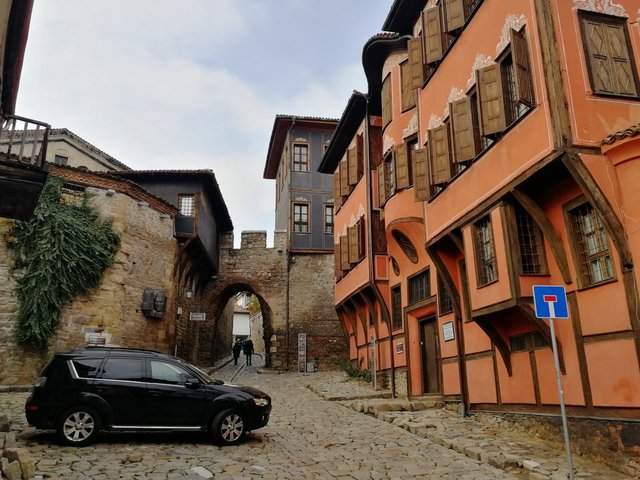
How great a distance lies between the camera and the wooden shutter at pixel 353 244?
18900 millimetres

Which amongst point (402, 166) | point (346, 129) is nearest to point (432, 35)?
point (402, 166)

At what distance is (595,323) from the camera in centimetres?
734

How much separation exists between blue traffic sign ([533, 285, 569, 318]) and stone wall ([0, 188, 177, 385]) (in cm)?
1474

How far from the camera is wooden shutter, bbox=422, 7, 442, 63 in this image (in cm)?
1188

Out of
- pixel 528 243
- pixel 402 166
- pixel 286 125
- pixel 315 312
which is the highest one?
pixel 286 125

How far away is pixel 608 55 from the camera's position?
26.3ft

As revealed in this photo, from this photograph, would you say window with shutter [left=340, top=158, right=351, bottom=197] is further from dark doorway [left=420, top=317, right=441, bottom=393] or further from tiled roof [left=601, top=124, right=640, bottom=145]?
tiled roof [left=601, top=124, right=640, bottom=145]

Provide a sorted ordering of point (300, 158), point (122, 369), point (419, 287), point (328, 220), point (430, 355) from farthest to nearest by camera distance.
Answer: point (300, 158)
point (328, 220)
point (419, 287)
point (430, 355)
point (122, 369)

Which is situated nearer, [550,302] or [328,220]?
[550,302]

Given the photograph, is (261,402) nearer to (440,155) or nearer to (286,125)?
(440,155)

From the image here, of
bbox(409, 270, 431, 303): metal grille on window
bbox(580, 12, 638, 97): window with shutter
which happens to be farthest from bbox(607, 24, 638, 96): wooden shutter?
bbox(409, 270, 431, 303): metal grille on window

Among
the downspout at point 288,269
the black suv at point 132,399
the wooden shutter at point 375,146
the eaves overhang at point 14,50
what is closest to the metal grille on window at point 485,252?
the black suv at point 132,399

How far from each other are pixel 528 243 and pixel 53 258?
14.4 m

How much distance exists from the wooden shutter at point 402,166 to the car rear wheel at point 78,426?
9.23 m
